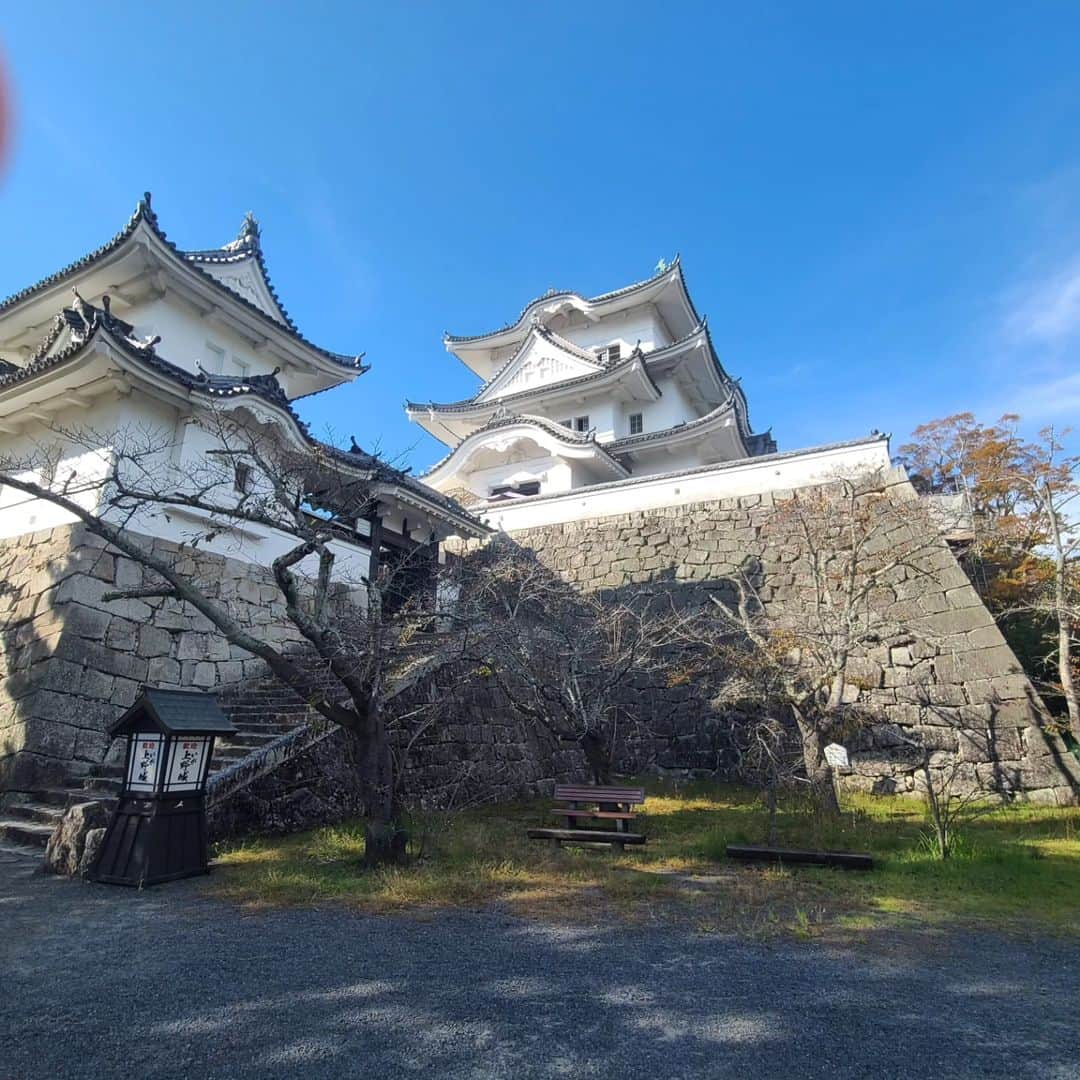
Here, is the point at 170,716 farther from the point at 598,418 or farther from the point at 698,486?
the point at 598,418

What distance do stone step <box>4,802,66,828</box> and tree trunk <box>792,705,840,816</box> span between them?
25.5 feet

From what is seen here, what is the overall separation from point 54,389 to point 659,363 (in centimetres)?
1545

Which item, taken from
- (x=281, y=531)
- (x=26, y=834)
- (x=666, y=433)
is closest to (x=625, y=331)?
(x=666, y=433)

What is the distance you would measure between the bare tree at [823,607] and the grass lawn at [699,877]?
137 cm

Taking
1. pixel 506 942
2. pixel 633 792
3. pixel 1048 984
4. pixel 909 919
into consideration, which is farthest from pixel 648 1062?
pixel 633 792

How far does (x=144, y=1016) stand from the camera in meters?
2.85

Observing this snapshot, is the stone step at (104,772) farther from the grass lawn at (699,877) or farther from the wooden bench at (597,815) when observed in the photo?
the wooden bench at (597,815)

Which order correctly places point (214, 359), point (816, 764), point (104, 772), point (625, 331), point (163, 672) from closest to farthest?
point (816, 764)
point (104, 772)
point (163, 672)
point (214, 359)
point (625, 331)

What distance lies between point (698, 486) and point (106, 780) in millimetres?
11122

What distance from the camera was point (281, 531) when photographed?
846 centimetres

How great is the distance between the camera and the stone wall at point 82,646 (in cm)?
775

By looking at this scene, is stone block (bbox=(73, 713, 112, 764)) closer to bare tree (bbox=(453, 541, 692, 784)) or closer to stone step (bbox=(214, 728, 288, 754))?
stone step (bbox=(214, 728, 288, 754))

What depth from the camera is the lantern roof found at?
5.18 meters

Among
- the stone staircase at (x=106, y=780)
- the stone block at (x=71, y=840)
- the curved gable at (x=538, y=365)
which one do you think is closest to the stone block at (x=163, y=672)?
the stone staircase at (x=106, y=780)
